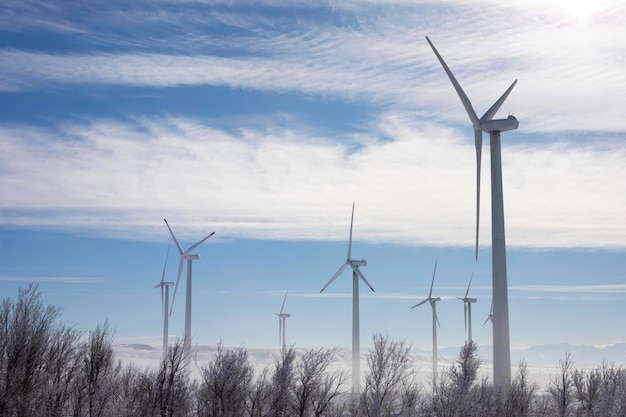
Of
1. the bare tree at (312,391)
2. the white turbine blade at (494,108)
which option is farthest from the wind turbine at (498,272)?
the bare tree at (312,391)

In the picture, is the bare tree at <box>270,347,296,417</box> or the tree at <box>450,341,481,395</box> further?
the tree at <box>450,341,481,395</box>

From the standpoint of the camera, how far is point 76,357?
73125mm

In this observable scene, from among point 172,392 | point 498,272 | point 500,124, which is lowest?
point 172,392

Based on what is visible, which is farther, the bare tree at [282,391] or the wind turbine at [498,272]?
the bare tree at [282,391]

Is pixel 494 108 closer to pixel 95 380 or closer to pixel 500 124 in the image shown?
pixel 500 124

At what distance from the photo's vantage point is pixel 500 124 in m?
75.6

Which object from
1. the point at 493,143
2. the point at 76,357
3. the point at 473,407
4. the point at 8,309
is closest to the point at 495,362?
the point at 473,407

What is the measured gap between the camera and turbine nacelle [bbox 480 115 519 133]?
75.6 meters

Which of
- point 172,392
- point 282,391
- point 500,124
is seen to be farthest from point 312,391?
point 500,124

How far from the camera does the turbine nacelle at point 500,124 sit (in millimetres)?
75562

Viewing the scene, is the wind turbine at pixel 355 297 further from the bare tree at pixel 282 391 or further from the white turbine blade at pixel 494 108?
the white turbine blade at pixel 494 108

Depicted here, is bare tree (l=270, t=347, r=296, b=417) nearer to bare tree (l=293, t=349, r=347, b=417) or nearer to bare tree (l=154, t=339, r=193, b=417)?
bare tree (l=293, t=349, r=347, b=417)

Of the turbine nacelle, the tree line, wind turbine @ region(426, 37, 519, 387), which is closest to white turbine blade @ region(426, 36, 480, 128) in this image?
wind turbine @ region(426, 37, 519, 387)

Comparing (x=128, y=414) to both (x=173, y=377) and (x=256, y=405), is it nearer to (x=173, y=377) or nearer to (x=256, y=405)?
(x=173, y=377)
